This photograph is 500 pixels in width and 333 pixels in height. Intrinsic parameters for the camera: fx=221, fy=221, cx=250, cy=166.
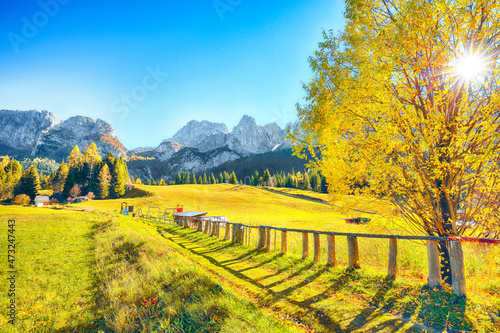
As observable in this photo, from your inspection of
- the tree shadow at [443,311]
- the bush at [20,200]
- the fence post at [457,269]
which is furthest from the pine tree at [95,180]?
the fence post at [457,269]

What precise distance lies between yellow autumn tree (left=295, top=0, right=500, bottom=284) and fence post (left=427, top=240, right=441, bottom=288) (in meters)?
0.26

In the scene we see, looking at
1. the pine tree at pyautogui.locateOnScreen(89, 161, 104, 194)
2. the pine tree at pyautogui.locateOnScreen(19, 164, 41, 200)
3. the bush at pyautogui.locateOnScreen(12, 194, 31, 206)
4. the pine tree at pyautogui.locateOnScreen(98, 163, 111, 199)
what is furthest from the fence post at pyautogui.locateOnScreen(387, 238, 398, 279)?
the pine tree at pyautogui.locateOnScreen(19, 164, 41, 200)

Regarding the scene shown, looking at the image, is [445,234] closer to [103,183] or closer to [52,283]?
[52,283]

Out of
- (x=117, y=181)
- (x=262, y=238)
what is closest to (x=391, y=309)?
(x=262, y=238)

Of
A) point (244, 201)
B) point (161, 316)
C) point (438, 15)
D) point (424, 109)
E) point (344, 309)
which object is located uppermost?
point (438, 15)

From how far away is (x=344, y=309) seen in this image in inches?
226

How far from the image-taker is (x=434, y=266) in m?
6.42

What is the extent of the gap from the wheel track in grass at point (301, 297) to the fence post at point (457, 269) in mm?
1931

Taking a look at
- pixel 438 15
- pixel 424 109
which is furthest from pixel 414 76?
pixel 438 15

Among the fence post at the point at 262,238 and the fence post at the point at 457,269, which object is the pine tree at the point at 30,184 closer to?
the fence post at the point at 262,238

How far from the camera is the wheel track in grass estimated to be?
503 cm

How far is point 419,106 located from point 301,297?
672cm

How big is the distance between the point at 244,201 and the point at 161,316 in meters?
60.6

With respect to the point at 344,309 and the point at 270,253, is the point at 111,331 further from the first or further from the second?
the point at 270,253
